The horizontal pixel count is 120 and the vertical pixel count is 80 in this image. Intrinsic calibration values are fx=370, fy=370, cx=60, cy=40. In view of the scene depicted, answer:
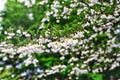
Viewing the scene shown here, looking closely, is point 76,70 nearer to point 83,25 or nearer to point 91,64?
point 91,64

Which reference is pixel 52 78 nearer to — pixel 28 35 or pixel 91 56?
pixel 91 56

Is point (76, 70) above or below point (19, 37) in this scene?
below

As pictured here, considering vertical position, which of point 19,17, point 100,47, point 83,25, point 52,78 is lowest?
point 52,78

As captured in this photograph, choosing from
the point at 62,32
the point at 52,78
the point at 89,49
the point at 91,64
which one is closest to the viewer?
the point at 62,32

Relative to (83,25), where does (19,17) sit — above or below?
→ above

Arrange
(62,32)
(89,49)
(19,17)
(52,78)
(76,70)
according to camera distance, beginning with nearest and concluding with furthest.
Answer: (62,32), (89,49), (76,70), (52,78), (19,17)

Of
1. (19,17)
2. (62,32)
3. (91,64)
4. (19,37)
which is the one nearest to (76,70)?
(91,64)

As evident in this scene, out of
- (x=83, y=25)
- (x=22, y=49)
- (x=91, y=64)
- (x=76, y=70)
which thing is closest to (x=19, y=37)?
(x=22, y=49)

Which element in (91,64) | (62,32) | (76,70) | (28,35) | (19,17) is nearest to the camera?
(62,32)

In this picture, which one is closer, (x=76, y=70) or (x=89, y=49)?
(x=89, y=49)
